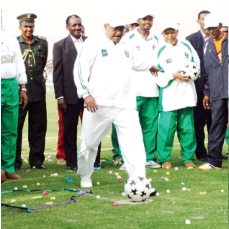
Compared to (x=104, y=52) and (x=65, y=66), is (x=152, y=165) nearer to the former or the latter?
(x=65, y=66)

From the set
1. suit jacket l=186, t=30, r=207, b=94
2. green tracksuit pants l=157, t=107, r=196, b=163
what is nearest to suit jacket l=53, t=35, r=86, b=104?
green tracksuit pants l=157, t=107, r=196, b=163

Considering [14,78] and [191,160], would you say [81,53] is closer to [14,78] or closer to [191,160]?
[14,78]

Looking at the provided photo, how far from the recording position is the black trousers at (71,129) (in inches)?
448

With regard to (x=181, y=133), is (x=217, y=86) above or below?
above

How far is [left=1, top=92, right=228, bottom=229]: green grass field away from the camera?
6.93 metres

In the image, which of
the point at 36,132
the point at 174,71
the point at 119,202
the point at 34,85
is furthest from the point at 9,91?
the point at 174,71

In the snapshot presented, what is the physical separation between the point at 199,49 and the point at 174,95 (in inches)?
Result: 53.5

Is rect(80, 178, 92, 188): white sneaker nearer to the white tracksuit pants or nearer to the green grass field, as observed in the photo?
the green grass field

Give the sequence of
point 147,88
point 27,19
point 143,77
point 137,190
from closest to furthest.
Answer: point 137,190
point 27,19
point 147,88
point 143,77

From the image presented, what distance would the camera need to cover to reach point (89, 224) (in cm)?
691

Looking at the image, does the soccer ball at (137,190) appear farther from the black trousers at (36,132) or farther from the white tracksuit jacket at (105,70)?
the black trousers at (36,132)

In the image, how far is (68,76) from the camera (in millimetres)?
11367

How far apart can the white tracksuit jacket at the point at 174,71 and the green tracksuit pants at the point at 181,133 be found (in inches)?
7.0

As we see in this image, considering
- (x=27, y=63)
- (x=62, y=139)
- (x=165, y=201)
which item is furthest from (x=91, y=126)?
(x=62, y=139)
